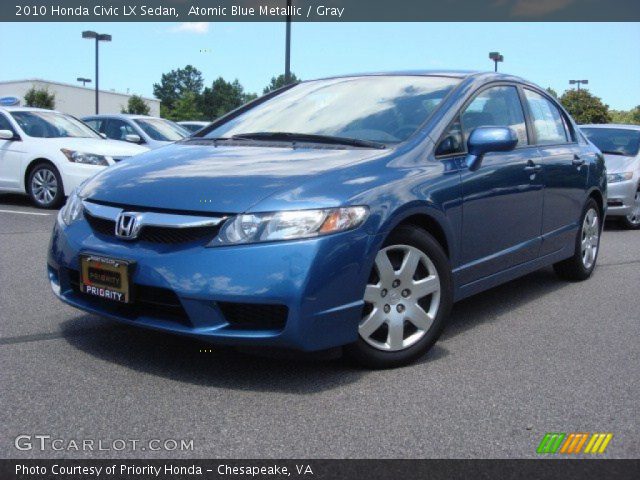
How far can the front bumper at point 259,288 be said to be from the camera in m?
3.26

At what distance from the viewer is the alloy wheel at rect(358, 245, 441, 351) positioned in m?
3.64

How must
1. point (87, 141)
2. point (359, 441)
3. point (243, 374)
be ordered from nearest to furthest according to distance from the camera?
point (359, 441) → point (243, 374) → point (87, 141)

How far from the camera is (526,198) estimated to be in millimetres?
4930

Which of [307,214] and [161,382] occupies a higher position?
[307,214]

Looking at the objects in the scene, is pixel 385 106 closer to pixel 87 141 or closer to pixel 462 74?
pixel 462 74

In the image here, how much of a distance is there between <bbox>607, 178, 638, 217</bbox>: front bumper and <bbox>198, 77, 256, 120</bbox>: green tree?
107 m

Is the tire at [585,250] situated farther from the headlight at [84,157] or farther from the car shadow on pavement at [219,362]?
the headlight at [84,157]

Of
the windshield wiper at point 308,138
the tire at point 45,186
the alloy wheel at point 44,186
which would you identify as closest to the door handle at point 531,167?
the windshield wiper at point 308,138

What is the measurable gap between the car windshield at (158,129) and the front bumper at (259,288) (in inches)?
430

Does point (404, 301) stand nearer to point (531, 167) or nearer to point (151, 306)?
point (151, 306)

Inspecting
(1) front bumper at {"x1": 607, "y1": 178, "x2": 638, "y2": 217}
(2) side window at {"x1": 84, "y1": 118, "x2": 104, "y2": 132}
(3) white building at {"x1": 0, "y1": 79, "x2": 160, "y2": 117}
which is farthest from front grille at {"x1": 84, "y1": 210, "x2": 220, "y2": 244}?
(3) white building at {"x1": 0, "y1": 79, "x2": 160, "y2": 117}

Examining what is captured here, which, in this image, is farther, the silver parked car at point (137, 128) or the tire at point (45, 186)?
the silver parked car at point (137, 128)

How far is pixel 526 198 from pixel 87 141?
298 inches
